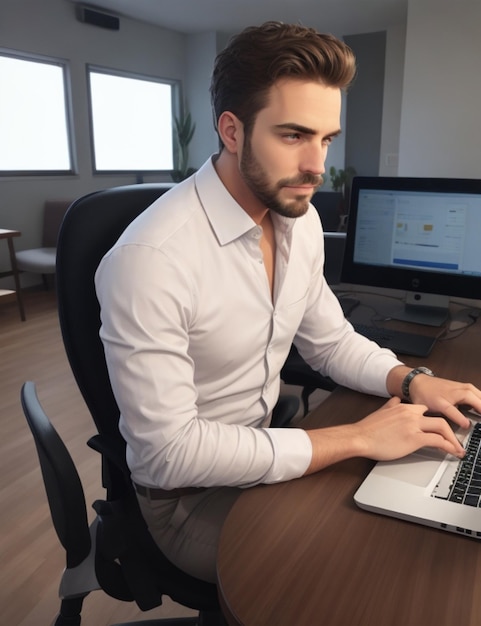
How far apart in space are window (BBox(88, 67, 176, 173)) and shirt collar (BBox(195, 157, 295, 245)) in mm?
5476

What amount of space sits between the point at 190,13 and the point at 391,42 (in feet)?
7.67

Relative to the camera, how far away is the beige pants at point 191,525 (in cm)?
96

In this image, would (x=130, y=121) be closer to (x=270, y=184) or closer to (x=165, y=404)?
(x=270, y=184)

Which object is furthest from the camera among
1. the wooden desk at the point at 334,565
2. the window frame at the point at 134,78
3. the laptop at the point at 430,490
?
the window frame at the point at 134,78

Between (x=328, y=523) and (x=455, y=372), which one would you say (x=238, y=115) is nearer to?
(x=328, y=523)

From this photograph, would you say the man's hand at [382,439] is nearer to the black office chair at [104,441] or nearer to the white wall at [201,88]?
the black office chair at [104,441]

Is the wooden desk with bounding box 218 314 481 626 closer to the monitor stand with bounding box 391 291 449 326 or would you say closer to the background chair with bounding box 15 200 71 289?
the monitor stand with bounding box 391 291 449 326

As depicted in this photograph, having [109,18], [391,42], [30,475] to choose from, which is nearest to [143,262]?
[30,475]

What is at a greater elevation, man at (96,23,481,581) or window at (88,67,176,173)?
window at (88,67,176,173)

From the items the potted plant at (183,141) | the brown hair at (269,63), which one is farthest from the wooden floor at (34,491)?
the potted plant at (183,141)

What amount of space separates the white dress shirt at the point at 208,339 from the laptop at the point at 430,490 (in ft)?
0.40

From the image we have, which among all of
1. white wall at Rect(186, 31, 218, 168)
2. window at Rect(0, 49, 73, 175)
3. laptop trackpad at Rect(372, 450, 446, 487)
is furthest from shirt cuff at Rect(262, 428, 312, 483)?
white wall at Rect(186, 31, 218, 168)

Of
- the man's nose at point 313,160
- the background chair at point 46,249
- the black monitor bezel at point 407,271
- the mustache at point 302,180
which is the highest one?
the man's nose at point 313,160

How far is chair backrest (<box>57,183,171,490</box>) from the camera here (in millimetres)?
1037
